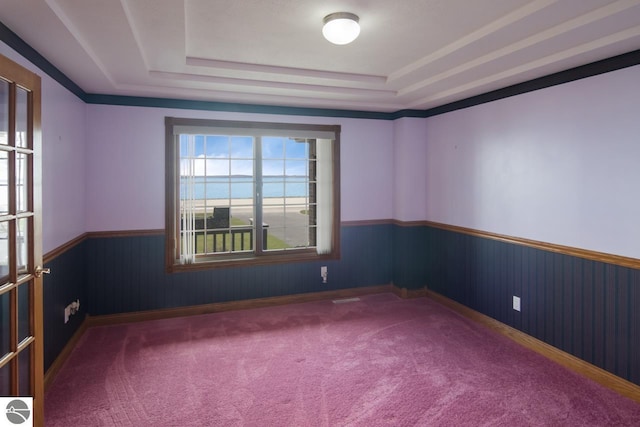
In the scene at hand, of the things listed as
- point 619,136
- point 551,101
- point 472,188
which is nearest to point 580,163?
point 619,136

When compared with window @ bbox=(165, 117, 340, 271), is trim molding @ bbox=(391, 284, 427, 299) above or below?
below

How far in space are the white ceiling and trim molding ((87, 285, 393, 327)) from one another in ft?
7.38

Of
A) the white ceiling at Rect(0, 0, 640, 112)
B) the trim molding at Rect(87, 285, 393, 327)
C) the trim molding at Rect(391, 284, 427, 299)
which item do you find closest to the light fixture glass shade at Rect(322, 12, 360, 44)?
the white ceiling at Rect(0, 0, 640, 112)

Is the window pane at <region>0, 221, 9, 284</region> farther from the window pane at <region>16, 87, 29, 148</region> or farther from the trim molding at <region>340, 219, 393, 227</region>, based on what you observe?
the trim molding at <region>340, 219, 393, 227</region>

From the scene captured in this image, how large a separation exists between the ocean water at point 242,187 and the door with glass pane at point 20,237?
2135mm

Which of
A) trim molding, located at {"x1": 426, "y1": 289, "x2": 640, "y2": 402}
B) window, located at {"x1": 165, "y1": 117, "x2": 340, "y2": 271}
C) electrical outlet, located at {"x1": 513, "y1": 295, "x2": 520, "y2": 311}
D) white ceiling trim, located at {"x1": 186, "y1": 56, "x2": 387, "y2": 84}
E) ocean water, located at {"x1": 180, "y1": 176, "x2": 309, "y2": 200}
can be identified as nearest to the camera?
trim molding, located at {"x1": 426, "y1": 289, "x2": 640, "y2": 402}

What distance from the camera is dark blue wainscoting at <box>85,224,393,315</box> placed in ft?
13.2

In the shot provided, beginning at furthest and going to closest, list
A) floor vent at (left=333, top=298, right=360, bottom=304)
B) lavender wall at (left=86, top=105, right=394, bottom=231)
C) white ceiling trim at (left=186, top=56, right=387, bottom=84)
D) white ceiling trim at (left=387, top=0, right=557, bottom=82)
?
floor vent at (left=333, top=298, right=360, bottom=304), lavender wall at (left=86, top=105, right=394, bottom=231), white ceiling trim at (left=186, top=56, right=387, bottom=84), white ceiling trim at (left=387, top=0, right=557, bottom=82)

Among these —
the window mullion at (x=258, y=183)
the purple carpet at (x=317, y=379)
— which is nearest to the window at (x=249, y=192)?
the window mullion at (x=258, y=183)

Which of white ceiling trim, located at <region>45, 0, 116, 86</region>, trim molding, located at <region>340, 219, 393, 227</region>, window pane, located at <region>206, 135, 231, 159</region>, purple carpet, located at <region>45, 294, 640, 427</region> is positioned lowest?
purple carpet, located at <region>45, 294, 640, 427</region>

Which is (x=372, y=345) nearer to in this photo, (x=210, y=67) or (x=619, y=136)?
(x=619, y=136)

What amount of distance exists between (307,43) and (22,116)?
1.85 meters

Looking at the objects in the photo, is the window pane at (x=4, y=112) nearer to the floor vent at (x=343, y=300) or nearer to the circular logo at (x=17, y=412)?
the circular logo at (x=17, y=412)

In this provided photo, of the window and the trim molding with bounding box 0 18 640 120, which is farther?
the window
